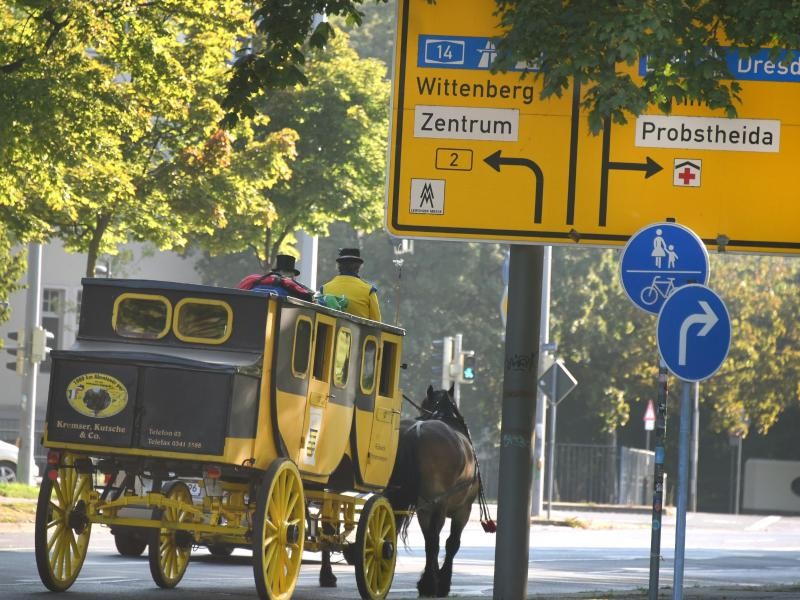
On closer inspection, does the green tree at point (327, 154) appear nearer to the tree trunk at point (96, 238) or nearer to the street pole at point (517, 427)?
the tree trunk at point (96, 238)

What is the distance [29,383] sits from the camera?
3494 cm

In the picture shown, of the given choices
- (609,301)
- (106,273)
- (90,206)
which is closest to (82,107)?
(90,206)

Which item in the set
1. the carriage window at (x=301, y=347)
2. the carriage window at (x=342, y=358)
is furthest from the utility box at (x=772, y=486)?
the carriage window at (x=301, y=347)

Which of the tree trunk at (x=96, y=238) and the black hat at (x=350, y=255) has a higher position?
the tree trunk at (x=96, y=238)

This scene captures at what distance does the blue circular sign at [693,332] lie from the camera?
448 inches

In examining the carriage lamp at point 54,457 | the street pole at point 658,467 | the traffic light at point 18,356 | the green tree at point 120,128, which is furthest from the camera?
the traffic light at point 18,356

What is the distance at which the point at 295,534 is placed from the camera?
13.0 metres

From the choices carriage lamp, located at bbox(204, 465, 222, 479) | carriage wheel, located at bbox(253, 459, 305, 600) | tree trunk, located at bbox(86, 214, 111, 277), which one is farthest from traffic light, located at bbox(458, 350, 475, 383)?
carriage lamp, located at bbox(204, 465, 222, 479)

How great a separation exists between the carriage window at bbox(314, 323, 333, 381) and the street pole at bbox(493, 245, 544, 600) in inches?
58.3

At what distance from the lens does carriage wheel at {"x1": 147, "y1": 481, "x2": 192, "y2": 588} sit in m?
13.7

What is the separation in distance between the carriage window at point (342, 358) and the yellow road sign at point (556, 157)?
1636mm

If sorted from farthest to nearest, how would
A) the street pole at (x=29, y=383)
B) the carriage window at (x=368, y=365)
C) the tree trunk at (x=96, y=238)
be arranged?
the street pole at (x=29, y=383) → the tree trunk at (x=96, y=238) → the carriage window at (x=368, y=365)

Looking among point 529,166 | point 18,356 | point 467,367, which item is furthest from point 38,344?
point 529,166

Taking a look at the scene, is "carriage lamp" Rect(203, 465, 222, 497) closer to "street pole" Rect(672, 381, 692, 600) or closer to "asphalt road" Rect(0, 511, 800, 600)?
"asphalt road" Rect(0, 511, 800, 600)
